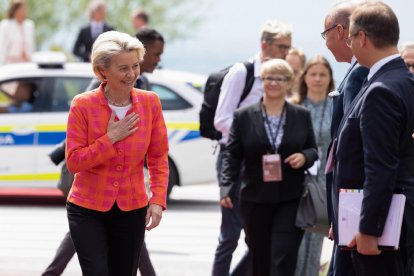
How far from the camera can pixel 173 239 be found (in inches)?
521

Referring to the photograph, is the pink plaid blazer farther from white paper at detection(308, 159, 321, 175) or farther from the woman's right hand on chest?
white paper at detection(308, 159, 321, 175)

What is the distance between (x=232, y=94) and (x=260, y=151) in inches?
28.5

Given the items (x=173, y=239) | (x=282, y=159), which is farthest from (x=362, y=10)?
(x=173, y=239)

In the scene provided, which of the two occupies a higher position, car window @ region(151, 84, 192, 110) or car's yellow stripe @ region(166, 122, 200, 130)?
car window @ region(151, 84, 192, 110)

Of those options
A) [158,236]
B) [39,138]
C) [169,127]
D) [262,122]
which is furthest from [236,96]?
[39,138]

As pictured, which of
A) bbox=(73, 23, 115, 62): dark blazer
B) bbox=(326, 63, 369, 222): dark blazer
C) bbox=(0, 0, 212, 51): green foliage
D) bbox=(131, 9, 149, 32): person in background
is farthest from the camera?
bbox=(0, 0, 212, 51): green foliage

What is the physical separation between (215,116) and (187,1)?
74.6 ft

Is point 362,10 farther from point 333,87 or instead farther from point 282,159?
point 333,87

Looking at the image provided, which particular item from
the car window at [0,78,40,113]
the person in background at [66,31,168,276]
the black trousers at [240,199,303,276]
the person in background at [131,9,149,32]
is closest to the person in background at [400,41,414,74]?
the black trousers at [240,199,303,276]

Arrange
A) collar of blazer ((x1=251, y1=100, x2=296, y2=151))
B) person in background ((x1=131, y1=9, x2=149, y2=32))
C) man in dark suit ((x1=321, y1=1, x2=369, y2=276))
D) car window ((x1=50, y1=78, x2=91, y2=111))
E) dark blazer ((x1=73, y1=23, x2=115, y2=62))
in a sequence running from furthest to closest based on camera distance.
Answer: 1. person in background ((x1=131, y1=9, x2=149, y2=32))
2. dark blazer ((x1=73, y1=23, x2=115, y2=62))
3. car window ((x1=50, y1=78, x2=91, y2=111))
4. collar of blazer ((x1=251, y1=100, x2=296, y2=151))
5. man in dark suit ((x1=321, y1=1, x2=369, y2=276))

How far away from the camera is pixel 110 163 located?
6.93 meters

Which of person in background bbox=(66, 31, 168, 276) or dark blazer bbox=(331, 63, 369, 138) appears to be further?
person in background bbox=(66, 31, 168, 276)

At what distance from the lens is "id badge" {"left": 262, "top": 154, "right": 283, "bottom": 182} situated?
8.79 metres

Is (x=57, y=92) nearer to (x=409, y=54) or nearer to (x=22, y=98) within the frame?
(x=22, y=98)
